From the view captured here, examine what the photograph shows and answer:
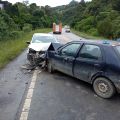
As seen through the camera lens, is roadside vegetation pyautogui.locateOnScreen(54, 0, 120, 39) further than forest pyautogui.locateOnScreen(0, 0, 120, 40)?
Yes

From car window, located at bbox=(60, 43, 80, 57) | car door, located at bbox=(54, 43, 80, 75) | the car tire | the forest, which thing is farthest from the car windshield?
the forest

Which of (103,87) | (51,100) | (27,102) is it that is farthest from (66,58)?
(27,102)

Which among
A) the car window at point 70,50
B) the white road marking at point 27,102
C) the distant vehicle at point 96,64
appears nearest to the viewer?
the white road marking at point 27,102

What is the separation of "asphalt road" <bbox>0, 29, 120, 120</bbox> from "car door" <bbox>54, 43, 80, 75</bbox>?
42 centimetres

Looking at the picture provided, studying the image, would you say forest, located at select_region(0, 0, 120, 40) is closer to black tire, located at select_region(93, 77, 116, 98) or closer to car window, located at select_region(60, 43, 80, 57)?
car window, located at select_region(60, 43, 80, 57)

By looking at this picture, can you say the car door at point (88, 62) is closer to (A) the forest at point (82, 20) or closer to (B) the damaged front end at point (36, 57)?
(B) the damaged front end at point (36, 57)

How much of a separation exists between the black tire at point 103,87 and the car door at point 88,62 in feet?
1.00

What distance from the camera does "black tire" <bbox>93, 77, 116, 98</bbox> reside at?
7328 millimetres

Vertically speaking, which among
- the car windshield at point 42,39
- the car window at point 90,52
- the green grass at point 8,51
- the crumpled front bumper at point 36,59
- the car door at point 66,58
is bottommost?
the green grass at point 8,51

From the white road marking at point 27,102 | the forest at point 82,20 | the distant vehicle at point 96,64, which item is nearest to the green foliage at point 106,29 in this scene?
the forest at point 82,20

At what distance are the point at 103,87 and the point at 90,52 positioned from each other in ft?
4.07

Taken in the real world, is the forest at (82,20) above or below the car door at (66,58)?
below

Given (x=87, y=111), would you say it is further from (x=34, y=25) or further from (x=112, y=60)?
(x=34, y=25)

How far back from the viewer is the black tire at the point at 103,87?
7328mm
